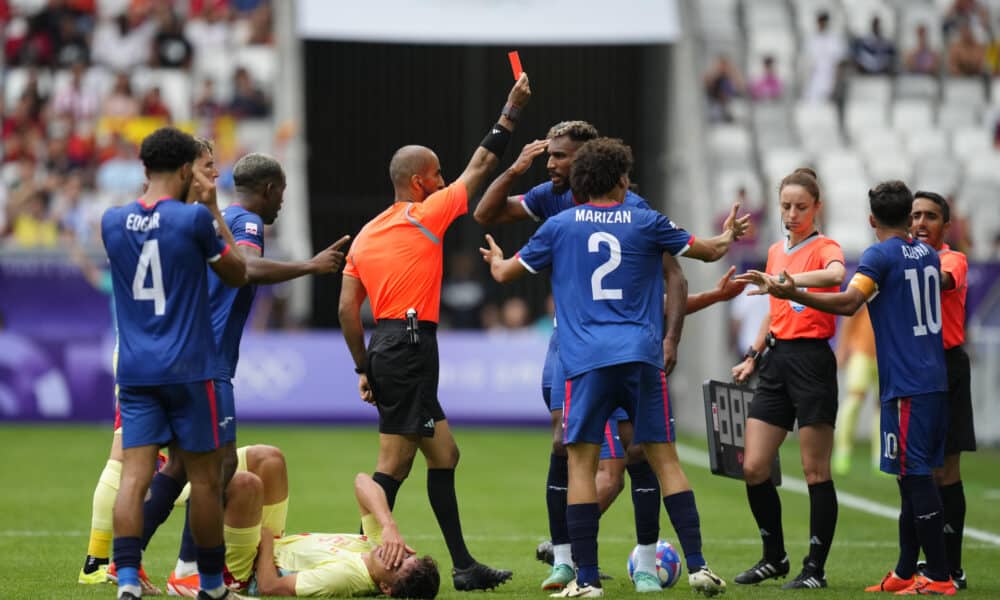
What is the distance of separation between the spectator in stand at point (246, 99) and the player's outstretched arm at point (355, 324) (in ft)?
54.1

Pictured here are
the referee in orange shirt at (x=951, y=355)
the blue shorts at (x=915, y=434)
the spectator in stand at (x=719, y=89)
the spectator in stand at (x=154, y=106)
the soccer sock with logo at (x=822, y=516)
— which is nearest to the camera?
the blue shorts at (x=915, y=434)

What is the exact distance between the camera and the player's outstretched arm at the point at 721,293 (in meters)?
8.83

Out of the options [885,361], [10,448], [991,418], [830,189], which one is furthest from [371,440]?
[885,361]

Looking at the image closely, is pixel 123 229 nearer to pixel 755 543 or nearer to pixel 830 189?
pixel 755 543

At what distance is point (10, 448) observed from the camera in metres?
18.0

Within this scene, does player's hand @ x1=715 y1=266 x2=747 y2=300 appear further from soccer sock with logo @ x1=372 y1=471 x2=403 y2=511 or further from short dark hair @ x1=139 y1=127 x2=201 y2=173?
short dark hair @ x1=139 y1=127 x2=201 y2=173

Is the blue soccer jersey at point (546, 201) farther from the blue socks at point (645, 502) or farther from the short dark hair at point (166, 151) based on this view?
the short dark hair at point (166, 151)

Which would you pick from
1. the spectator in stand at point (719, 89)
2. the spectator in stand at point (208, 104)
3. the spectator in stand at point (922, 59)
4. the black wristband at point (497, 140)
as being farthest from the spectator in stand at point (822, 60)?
the black wristband at point (497, 140)

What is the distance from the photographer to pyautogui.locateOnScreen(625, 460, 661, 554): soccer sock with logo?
8.68 metres

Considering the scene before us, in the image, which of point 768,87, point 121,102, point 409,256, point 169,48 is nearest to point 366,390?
point 409,256

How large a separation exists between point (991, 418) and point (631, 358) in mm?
13209

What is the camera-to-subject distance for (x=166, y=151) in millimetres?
7395

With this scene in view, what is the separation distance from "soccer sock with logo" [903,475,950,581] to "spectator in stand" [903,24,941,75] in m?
20.0

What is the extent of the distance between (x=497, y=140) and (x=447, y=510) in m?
2.13
